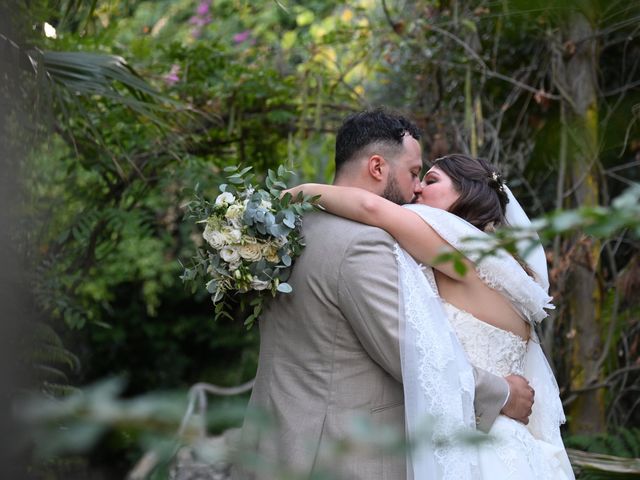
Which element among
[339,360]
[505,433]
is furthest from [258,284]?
[505,433]

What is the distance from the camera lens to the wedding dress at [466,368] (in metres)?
2.49

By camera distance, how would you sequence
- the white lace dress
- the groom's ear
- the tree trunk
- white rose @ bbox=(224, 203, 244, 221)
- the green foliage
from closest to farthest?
the white lace dress
white rose @ bbox=(224, 203, 244, 221)
the groom's ear
the green foliage
the tree trunk

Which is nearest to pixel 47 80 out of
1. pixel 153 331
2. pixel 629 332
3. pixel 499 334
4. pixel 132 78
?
pixel 132 78

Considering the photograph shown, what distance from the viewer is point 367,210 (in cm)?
268

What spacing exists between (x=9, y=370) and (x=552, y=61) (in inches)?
180

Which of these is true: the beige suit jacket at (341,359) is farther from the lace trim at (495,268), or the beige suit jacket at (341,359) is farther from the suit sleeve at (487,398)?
the lace trim at (495,268)

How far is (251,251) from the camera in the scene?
105 inches

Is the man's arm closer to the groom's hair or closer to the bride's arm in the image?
the bride's arm

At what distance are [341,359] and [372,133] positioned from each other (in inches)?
30.6

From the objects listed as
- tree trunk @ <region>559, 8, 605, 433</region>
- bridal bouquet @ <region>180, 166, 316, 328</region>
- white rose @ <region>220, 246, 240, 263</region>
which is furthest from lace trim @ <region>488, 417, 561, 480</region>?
tree trunk @ <region>559, 8, 605, 433</region>

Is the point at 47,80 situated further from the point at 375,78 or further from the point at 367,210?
the point at 375,78

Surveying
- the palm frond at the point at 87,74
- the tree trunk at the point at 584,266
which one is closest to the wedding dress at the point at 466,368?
the palm frond at the point at 87,74

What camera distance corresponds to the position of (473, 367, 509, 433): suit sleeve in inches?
103

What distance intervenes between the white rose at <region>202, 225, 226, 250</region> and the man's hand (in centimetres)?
97
